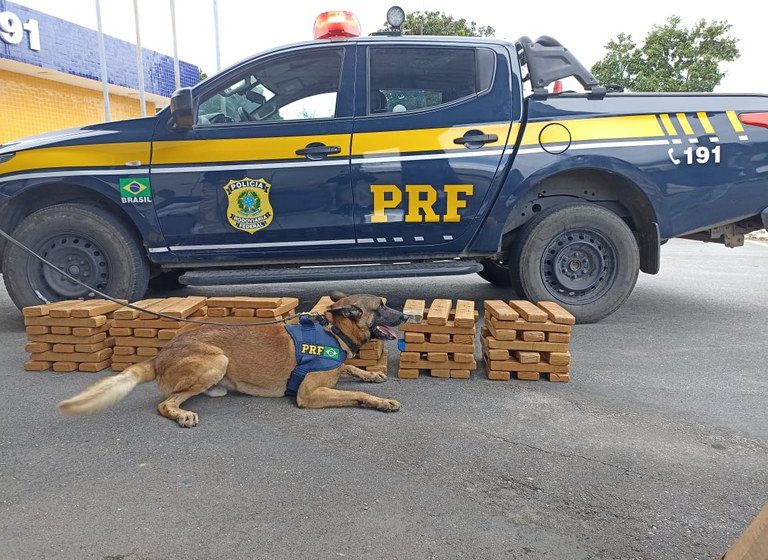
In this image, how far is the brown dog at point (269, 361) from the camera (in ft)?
9.73

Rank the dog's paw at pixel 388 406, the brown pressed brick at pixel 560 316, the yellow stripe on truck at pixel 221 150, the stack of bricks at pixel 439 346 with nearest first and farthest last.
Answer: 1. the dog's paw at pixel 388 406
2. the brown pressed brick at pixel 560 316
3. the stack of bricks at pixel 439 346
4. the yellow stripe on truck at pixel 221 150

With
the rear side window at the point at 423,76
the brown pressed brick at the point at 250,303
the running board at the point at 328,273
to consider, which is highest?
the rear side window at the point at 423,76

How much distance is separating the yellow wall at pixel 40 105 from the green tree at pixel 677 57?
2066 cm

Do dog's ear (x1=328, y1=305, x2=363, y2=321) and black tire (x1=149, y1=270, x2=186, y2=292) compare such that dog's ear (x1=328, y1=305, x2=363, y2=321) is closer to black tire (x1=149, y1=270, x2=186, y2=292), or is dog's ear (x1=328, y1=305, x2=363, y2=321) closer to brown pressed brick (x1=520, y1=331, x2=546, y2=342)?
brown pressed brick (x1=520, y1=331, x2=546, y2=342)

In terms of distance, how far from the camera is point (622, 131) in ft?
14.1

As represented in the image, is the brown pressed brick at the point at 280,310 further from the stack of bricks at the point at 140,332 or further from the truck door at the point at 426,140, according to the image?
the truck door at the point at 426,140

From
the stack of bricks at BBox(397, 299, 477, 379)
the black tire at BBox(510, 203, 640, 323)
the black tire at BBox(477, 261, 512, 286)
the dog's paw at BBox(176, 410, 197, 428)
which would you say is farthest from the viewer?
the black tire at BBox(477, 261, 512, 286)

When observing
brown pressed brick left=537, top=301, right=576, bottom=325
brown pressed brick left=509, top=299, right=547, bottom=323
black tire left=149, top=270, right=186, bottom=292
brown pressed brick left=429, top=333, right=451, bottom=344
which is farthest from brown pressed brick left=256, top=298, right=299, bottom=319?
black tire left=149, top=270, right=186, bottom=292

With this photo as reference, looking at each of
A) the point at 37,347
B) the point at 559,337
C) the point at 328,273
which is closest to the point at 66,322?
the point at 37,347

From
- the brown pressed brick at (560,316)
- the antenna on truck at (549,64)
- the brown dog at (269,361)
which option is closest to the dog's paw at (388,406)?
the brown dog at (269,361)

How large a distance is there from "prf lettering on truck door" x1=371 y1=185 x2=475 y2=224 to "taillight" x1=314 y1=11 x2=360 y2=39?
1655mm

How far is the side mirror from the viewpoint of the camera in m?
4.07

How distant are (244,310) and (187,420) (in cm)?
121

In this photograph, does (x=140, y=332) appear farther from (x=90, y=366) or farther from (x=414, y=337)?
(x=414, y=337)
